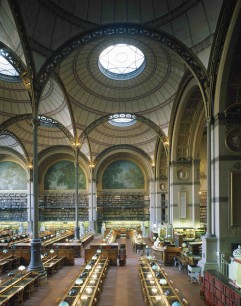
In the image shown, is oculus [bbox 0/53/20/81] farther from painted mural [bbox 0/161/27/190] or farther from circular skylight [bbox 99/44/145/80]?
painted mural [bbox 0/161/27/190]

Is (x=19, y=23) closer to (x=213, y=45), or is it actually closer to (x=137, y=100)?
(x=213, y=45)

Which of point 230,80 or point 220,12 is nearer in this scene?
point 220,12

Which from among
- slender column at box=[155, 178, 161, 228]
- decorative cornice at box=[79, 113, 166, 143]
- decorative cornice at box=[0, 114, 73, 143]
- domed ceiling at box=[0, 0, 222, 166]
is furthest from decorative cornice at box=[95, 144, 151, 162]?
decorative cornice at box=[0, 114, 73, 143]

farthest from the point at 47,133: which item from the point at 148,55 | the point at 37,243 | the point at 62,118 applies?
the point at 37,243

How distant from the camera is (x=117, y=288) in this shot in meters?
15.1

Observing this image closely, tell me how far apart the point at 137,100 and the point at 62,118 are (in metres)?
6.92

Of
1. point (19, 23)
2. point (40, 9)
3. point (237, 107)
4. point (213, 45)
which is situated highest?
point (40, 9)

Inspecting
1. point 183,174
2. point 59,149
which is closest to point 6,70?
point 59,149

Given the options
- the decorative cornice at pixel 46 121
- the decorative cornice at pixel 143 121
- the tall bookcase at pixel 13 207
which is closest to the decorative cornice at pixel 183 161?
the decorative cornice at pixel 143 121

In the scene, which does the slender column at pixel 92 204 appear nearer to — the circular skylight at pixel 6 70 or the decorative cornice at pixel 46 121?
the decorative cornice at pixel 46 121

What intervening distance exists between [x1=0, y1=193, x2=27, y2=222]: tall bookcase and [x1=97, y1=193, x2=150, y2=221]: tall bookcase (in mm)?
9953

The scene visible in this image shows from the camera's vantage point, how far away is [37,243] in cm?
→ 1620

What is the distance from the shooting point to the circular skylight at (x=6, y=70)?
84.2 ft

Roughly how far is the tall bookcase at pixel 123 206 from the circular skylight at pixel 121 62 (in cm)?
1989
